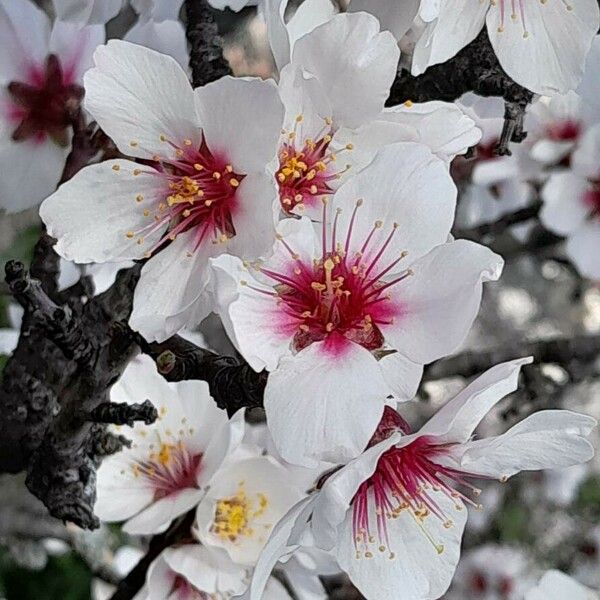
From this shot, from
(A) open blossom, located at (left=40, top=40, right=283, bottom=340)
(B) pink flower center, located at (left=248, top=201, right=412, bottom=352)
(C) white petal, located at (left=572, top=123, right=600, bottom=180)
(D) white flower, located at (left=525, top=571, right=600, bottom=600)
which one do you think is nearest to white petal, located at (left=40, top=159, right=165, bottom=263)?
(A) open blossom, located at (left=40, top=40, right=283, bottom=340)

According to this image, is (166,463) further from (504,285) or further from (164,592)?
(504,285)

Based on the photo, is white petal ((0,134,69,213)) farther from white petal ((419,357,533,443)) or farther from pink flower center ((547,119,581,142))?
pink flower center ((547,119,581,142))

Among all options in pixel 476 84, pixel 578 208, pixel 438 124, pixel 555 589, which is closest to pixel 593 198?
pixel 578 208

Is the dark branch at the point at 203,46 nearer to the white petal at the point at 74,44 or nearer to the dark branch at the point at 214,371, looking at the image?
the white petal at the point at 74,44

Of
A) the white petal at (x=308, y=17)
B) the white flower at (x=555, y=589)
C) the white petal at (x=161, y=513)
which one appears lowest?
the white flower at (x=555, y=589)

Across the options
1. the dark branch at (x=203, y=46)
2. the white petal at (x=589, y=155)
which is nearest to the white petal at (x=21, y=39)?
the dark branch at (x=203, y=46)

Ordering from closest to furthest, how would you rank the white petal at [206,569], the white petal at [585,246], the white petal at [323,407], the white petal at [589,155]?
the white petal at [323,407] → the white petal at [206,569] → the white petal at [589,155] → the white petal at [585,246]
